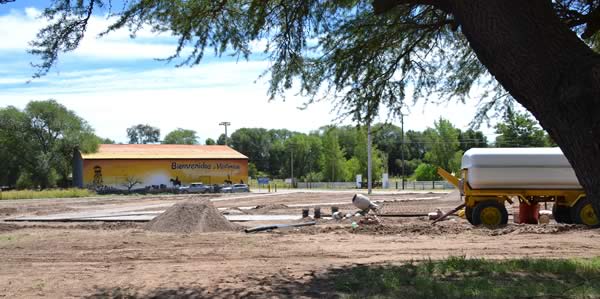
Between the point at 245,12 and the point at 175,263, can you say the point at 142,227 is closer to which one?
the point at 175,263

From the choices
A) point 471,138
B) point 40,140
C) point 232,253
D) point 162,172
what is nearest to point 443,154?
point 162,172

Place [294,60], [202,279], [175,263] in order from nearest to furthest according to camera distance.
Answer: [202,279], [294,60], [175,263]

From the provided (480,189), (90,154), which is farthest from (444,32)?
(90,154)

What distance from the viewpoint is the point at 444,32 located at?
1210cm

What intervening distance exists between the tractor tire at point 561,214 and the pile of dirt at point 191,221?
1141 cm

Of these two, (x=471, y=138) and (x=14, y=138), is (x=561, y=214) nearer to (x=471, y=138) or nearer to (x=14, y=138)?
(x=471, y=138)

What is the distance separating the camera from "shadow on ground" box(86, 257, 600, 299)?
7.98 meters

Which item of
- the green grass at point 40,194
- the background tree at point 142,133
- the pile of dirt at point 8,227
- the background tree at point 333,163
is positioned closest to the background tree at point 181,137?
the background tree at point 142,133

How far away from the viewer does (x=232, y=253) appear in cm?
1434

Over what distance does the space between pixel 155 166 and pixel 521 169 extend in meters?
57.7

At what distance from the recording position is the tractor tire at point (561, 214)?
830 inches

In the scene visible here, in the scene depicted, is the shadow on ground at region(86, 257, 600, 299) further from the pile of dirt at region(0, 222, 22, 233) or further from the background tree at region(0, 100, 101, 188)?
the background tree at region(0, 100, 101, 188)

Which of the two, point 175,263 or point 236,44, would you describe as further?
point 175,263

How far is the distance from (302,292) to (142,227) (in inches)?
575
